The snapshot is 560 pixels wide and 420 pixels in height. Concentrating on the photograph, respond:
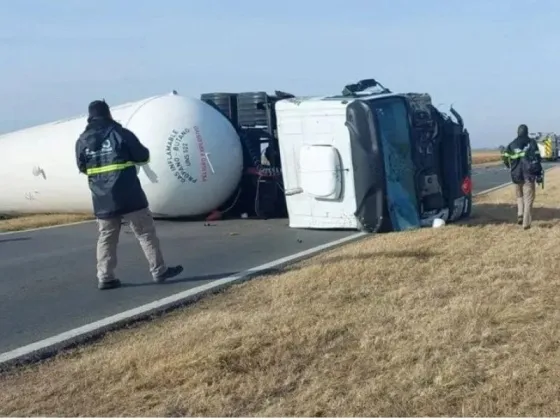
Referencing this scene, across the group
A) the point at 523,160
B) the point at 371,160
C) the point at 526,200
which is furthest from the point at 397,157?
the point at 523,160

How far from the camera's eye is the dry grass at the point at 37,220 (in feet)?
47.6

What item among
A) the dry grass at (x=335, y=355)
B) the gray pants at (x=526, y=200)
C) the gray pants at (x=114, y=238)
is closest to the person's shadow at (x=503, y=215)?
the gray pants at (x=526, y=200)

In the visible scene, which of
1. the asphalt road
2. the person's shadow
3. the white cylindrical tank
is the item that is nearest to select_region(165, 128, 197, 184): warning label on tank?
the white cylindrical tank

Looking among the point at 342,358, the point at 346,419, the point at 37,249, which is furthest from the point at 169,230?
the point at 346,419

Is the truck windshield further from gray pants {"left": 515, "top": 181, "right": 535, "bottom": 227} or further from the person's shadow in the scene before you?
gray pants {"left": 515, "top": 181, "right": 535, "bottom": 227}

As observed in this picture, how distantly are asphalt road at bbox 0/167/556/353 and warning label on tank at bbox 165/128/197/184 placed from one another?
3.02 ft

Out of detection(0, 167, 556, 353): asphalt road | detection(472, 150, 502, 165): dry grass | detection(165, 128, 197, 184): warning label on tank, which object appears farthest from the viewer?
detection(472, 150, 502, 165): dry grass

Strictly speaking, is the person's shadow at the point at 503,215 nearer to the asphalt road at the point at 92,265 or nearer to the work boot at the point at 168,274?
the asphalt road at the point at 92,265

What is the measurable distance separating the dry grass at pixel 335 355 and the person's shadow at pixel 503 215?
454 cm

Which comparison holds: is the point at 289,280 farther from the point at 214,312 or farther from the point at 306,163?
the point at 306,163

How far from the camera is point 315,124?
11023 millimetres

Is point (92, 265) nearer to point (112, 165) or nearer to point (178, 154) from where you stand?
point (112, 165)

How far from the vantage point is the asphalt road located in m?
6.28

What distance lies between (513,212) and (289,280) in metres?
8.03
